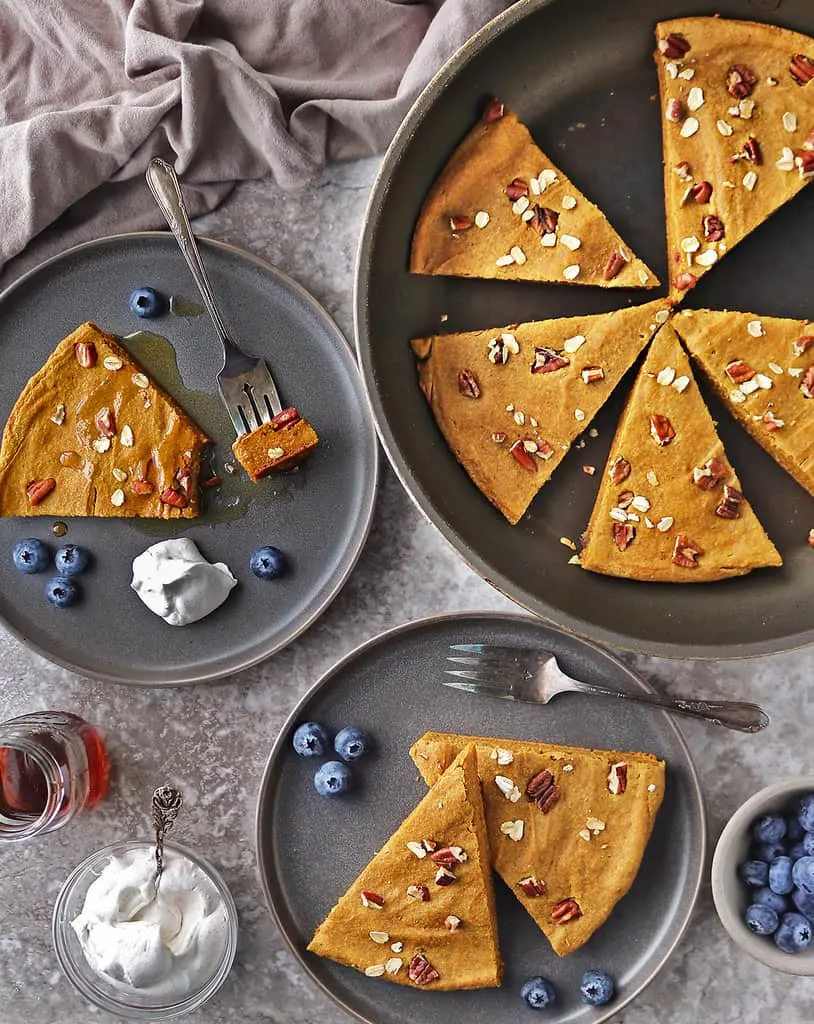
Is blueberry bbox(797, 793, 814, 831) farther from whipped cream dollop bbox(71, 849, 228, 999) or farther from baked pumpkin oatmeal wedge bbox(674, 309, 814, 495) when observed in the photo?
whipped cream dollop bbox(71, 849, 228, 999)

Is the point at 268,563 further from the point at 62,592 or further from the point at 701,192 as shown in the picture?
the point at 701,192

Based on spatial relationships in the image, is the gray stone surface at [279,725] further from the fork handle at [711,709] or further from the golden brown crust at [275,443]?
the golden brown crust at [275,443]

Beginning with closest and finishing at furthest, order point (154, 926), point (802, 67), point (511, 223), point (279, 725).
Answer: point (802, 67), point (511, 223), point (154, 926), point (279, 725)

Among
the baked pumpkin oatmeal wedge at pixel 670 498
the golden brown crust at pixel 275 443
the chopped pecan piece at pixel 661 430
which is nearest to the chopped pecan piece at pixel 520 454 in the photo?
the baked pumpkin oatmeal wedge at pixel 670 498

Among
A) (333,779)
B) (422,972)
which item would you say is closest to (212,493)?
(333,779)

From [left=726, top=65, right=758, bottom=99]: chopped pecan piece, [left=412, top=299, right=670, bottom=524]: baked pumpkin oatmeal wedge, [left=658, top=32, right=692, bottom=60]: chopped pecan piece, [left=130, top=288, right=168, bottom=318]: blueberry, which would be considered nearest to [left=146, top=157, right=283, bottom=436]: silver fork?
[left=130, top=288, right=168, bottom=318]: blueberry
